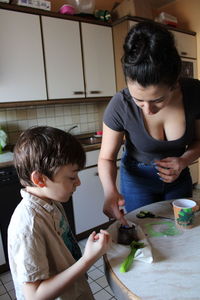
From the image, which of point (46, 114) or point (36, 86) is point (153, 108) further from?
point (46, 114)

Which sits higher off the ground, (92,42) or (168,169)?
(92,42)

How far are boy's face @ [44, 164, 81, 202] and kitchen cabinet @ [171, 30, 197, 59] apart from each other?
2629 millimetres

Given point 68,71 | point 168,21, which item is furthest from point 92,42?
point 168,21

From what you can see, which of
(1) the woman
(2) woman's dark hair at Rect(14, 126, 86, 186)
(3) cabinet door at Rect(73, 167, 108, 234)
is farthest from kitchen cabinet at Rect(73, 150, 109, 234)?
(2) woman's dark hair at Rect(14, 126, 86, 186)

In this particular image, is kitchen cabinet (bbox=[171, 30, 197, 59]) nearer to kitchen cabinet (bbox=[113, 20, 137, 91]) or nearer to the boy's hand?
kitchen cabinet (bbox=[113, 20, 137, 91])

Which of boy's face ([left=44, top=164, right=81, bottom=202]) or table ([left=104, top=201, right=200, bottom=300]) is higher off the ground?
boy's face ([left=44, top=164, right=81, bottom=202])

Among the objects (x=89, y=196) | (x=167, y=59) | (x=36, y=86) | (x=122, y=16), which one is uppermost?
(x=122, y=16)

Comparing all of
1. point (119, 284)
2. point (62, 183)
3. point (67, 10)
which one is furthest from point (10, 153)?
point (119, 284)

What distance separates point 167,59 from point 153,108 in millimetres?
161

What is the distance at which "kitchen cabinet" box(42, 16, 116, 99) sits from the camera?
210cm

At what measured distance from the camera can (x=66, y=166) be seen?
27.2 inches

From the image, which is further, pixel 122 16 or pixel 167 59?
pixel 122 16

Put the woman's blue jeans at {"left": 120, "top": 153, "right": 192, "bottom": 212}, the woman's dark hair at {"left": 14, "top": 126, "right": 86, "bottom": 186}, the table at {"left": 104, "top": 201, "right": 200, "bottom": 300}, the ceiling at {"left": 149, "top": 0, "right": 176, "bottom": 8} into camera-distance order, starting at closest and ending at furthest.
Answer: the table at {"left": 104, "top": 201, "right": 200, "bottom": 300}
the woman's dark hair at {"left": 14, "top": 126, "right": 86, "bottom": 186}
the woman's blue jeans at {"left": 120, "top": 153, "right": 192, "bottom": 212}
the ceiling at {"left": 149, "top": 0, "right": 176, "bottom": 8}

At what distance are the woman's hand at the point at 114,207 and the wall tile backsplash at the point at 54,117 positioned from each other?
167 centimetres
